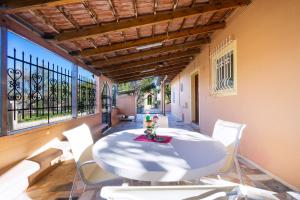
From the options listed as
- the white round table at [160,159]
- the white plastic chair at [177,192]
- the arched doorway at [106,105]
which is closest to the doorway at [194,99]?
the arched doorway at [106,105]

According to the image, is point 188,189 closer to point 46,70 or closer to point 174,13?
point 174,13

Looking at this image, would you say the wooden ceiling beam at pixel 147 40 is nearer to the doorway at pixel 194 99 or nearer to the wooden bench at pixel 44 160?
the wooden bench at pixel 44 160

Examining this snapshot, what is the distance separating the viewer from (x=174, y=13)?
11.7ft

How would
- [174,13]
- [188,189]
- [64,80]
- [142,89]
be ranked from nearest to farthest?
[188,189] < [174,13] < [64,80] < [142,89]

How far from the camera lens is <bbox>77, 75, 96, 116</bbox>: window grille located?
5488 millimetres

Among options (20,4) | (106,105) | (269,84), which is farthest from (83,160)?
(106,105)

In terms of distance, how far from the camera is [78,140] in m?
2.07

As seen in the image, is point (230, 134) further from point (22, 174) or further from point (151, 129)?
point (22, 174)

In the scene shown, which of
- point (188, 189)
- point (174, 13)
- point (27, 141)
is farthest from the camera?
point (174, 13)

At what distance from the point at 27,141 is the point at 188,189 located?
2.73m

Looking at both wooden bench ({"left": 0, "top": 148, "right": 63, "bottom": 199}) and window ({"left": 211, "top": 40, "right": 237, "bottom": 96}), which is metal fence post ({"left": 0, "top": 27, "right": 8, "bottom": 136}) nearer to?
wooden bench ({"left": 0, "top": 148, "right": 63, "bottom": 199})

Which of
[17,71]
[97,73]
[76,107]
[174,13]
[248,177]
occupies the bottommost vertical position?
[248,177]

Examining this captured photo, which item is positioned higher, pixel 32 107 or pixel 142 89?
pixel 142 89

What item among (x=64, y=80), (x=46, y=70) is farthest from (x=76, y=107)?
(x=46, y=70)
